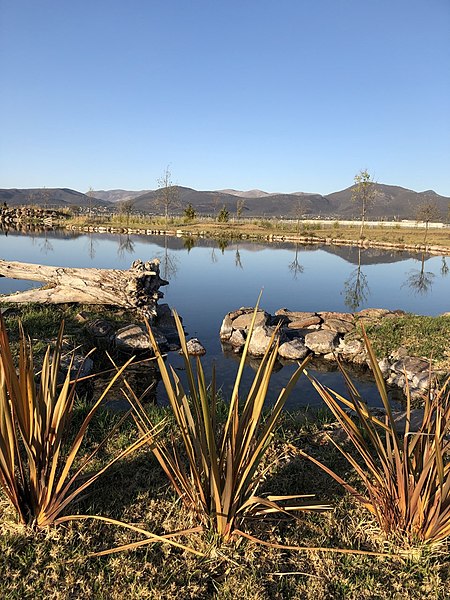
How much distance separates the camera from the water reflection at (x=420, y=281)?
16125 mm

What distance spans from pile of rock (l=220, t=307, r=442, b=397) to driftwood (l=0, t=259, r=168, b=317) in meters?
2.38

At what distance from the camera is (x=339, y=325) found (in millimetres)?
9570

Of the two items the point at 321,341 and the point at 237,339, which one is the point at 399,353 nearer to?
the point at 321,341

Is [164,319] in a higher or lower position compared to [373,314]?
lower

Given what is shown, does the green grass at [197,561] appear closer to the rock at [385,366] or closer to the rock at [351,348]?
the rock at [385,366]

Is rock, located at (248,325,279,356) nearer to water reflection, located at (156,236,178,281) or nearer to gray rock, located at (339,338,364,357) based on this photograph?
gray rock, located at (339,338,364,357)

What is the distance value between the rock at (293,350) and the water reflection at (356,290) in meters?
4.63

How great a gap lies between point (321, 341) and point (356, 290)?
26.4 feet

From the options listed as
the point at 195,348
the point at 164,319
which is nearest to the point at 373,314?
the point at 195,348

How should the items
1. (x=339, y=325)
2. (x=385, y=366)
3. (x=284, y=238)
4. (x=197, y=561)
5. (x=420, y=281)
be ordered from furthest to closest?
(x=284, y=238) → (x=420, y=281) → (x=339, y=325) → (x=385, y=366) → (x=197, y=561)

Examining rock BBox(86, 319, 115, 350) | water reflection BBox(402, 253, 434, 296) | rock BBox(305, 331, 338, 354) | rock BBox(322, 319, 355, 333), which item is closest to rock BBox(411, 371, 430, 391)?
rock BBox(305, 331, 338, 354)

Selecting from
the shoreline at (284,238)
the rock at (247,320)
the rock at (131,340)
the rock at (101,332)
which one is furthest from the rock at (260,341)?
the shoreline at (284,238)

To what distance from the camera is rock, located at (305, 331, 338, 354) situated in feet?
28.4

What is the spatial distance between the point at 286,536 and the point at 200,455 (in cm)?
81
